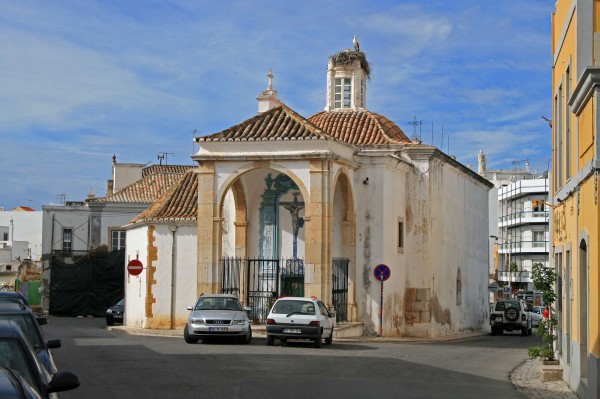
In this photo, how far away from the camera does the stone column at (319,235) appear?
107 ft

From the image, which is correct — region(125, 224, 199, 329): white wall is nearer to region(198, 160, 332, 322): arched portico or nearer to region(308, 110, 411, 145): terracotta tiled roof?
region(198, 160, 332, 322): arched portico

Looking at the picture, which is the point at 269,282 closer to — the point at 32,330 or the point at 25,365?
the point at 32,330

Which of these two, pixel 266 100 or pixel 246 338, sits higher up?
pixel 266 100

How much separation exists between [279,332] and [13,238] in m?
79.1

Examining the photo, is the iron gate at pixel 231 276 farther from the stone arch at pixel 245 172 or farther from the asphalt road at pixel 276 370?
the asphalt road at pixel 276 370

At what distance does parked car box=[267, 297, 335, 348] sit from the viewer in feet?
87.3

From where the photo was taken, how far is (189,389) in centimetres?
1563

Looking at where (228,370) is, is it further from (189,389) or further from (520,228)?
(520,228)

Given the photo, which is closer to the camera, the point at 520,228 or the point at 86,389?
the point at 86,389

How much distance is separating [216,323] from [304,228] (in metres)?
9.55

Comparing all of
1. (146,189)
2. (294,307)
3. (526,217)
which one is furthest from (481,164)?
(294,307)

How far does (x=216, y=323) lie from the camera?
87.9 feet

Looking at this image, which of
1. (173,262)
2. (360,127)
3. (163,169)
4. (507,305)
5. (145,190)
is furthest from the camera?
(163,169)

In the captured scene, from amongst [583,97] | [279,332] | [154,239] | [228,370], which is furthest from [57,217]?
[583,97]
